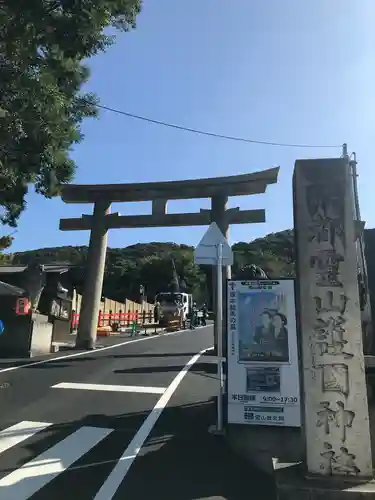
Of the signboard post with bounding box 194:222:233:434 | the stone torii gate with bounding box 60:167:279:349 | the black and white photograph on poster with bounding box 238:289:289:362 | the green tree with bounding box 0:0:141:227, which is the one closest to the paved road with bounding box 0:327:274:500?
the black and white photograph on poster with bounding box 238:289:289:362

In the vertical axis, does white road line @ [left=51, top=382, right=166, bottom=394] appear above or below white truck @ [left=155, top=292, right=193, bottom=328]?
below

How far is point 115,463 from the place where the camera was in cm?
515

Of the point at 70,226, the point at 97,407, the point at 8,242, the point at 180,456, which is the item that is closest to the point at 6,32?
the point at 97,407

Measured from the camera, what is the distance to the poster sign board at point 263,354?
20.2 feet

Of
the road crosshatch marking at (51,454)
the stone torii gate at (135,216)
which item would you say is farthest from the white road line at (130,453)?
the stone torii gate at (135,216)

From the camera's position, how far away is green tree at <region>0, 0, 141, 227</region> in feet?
23.3

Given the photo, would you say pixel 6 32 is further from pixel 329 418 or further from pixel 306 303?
pixel 329 418

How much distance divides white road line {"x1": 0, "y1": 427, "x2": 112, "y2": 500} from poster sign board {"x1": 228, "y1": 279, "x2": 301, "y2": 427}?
198 cm

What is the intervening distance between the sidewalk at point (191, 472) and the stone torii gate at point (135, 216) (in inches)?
441

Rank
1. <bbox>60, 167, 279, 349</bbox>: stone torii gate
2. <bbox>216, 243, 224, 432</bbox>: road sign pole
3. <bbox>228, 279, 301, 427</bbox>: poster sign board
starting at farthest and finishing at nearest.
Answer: <bbox>60, 167, 279, 349</bbox>: stone torii gate, <bbox>216, 243, 224, 432</bbox>: road sign pole, <bbox>228, 279, 301, 427</bbox>: poster sign board

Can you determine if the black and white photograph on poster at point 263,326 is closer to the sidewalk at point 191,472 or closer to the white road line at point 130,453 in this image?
the sidewalk at point 191,472

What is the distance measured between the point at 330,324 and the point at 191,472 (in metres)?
2.30

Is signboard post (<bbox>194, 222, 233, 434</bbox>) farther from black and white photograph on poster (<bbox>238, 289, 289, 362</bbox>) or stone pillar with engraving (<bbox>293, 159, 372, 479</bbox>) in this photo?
stone pillar with engraving (<bbox>293, 159, 372, 479</bbox>)

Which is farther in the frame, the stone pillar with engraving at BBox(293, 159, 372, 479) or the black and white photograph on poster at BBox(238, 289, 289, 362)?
the black and white photograph on poster at BBox(238, 289, 289, 362)
